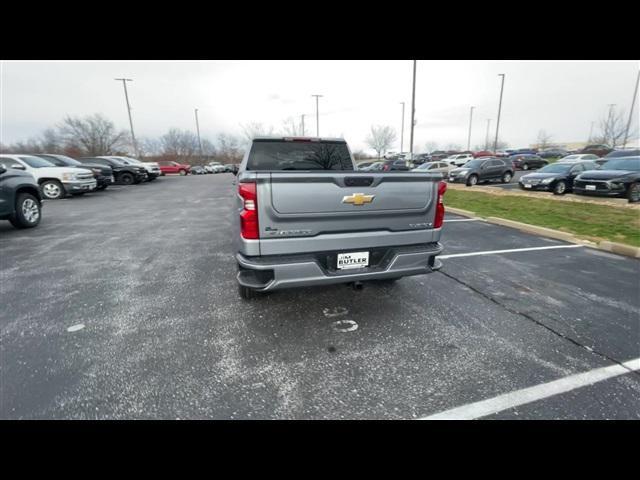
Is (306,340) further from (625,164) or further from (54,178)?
(54,178)

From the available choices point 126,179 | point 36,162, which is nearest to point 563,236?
point 36,162

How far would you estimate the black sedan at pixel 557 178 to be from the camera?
12.4 meters

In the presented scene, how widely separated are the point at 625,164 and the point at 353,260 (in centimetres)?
1390

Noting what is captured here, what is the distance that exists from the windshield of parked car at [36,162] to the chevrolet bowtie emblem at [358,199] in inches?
598

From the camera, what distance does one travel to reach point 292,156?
4.25 meters

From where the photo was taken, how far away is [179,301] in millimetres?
3672

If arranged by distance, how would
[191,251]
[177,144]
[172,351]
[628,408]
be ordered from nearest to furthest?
[628,408] < [172,351] < [191,251] < [177,144]

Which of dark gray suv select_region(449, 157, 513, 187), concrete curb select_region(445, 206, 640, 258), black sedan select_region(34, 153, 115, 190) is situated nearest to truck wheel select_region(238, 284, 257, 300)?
concrete curb select_region(445, 206, 640, 258)

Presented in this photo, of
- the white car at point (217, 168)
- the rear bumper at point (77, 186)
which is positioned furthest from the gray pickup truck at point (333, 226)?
the white car at point (217, 168)
